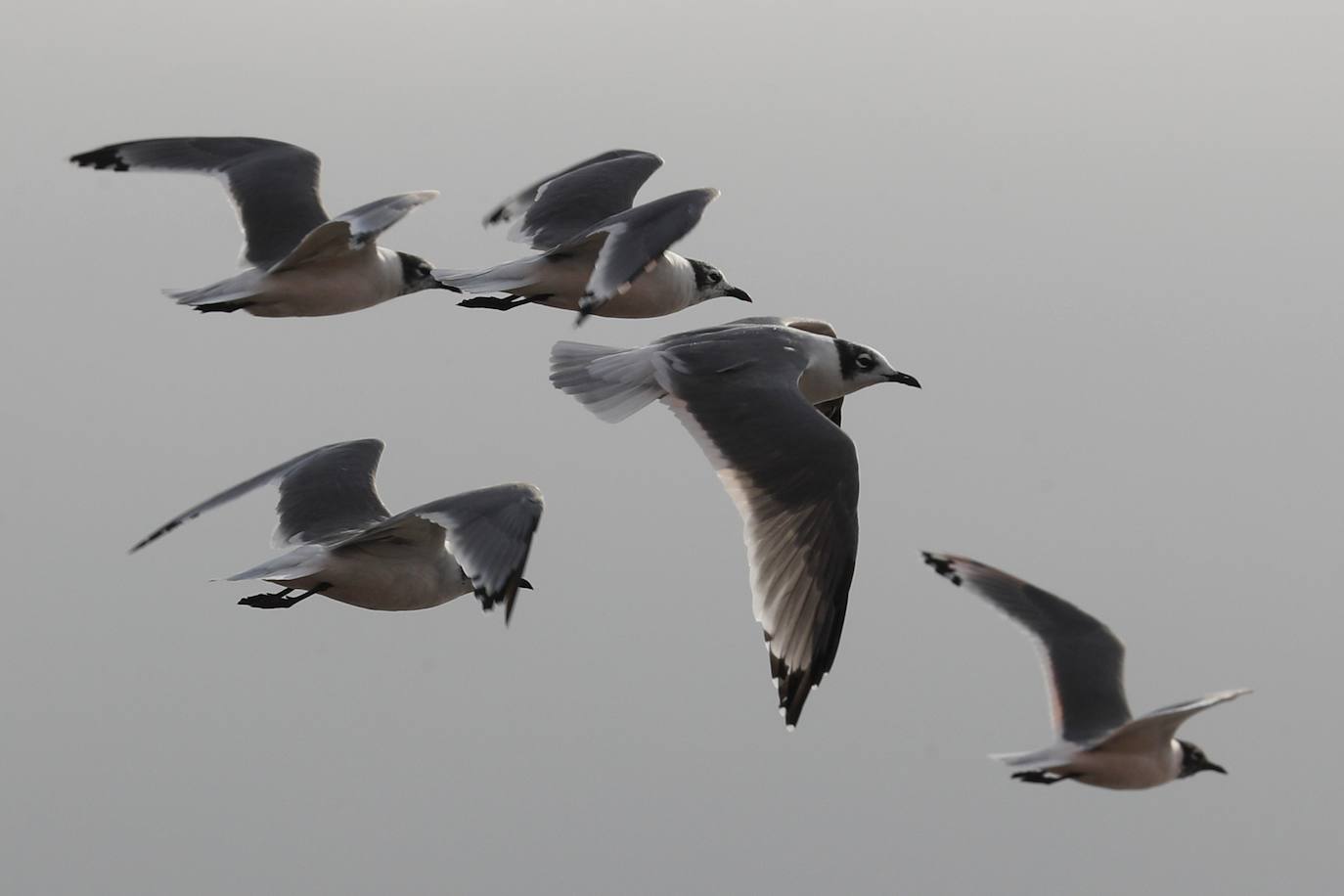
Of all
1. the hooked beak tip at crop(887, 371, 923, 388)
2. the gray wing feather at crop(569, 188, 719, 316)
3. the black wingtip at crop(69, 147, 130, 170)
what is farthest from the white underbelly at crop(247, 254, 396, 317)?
the hooked beak tip at crop(887, 371, 923, 388)

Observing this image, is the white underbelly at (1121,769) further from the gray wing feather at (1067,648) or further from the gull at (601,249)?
the gull at (601,249)

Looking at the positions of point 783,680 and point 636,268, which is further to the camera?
point 636,268

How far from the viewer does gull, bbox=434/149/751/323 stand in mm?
7090

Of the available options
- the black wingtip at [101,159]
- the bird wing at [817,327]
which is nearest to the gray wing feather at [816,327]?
the bird wing at [817,327]

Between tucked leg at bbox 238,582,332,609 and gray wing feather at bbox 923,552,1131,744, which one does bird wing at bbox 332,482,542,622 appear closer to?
tucked leg at bbox 238,582,332,609

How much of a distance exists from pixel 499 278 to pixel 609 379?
117 centimetres

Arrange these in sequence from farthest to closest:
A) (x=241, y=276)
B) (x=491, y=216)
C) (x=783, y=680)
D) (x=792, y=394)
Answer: (x=491, y=216), (x=241, y=276), (x=792, y=394), (x=783, y=680)

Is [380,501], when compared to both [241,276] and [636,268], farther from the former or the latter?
[636,268]

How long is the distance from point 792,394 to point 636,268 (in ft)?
2.62

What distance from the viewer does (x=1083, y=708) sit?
25.1 feet

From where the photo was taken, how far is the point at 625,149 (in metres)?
9.60

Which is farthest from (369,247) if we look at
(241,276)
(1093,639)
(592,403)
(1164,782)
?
(1164,782)

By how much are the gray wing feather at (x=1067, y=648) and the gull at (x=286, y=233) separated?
2.57m

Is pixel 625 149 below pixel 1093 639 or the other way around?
the other way around
